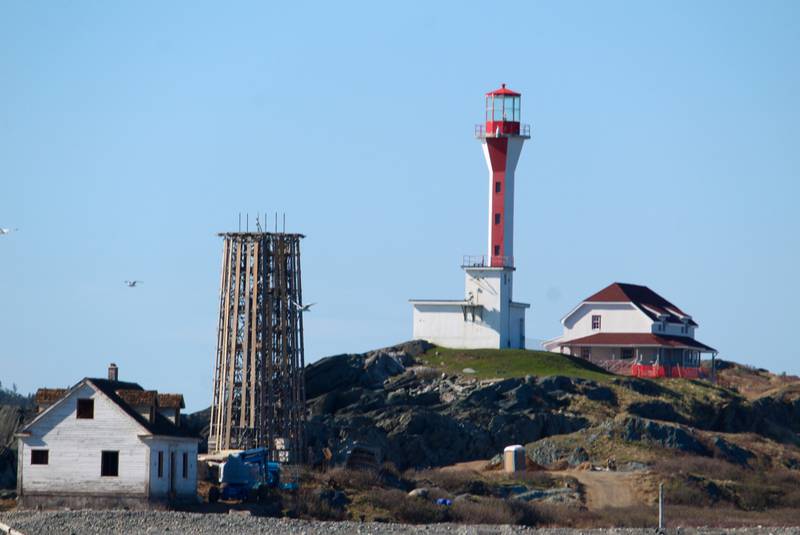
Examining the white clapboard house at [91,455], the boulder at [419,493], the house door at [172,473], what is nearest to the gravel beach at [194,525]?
the white clapboard house at [91,455]

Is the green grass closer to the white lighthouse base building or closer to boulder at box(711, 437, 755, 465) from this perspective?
the white lighthouse base building

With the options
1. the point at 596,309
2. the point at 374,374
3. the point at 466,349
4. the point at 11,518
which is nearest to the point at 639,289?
the point at 596,309

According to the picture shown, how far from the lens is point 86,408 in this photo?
148 feet

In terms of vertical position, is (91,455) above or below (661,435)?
below

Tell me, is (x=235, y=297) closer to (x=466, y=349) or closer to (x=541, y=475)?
(x=541, y=475)

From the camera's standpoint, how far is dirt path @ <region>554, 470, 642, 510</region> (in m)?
54.8

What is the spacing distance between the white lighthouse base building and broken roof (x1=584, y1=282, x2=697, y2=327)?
7.33 m

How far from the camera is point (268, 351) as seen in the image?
5856 cm

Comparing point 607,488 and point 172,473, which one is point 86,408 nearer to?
point 172,473

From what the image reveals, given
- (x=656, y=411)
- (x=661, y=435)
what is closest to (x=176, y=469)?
(x=661, y=435)

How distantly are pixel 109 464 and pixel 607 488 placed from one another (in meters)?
18.3

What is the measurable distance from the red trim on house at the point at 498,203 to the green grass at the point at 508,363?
5041 mm

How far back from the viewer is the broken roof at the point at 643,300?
83.8 m

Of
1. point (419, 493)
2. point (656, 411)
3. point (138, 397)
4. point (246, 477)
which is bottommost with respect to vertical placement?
point (419, 493)
